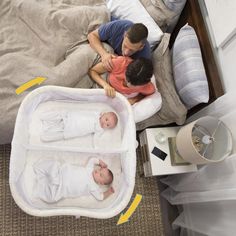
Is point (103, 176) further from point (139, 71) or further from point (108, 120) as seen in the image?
point (139, 71)

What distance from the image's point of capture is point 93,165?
152 centimetres

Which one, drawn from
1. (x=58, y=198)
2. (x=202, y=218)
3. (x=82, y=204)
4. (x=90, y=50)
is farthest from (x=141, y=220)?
(x=90, y=50)

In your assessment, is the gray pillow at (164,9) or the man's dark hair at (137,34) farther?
the gray pillow at (164,9)

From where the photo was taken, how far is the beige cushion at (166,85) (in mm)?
1560

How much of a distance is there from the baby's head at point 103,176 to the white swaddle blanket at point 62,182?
0.08ft

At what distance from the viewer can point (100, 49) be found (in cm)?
156

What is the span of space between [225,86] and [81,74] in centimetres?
75

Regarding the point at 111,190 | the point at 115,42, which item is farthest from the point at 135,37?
the point at 111,190

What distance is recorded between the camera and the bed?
1.47 metres

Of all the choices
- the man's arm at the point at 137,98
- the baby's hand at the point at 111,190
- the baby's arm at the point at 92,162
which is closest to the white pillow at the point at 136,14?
the man's arm at the point at 137,98

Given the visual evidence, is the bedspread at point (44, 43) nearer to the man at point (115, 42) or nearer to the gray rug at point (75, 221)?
the man at point (115, 42)

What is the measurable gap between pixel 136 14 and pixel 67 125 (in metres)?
0.75

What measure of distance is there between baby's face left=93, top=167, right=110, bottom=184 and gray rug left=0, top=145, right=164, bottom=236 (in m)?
0.40

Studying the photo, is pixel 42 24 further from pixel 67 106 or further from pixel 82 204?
pixel 82 204
